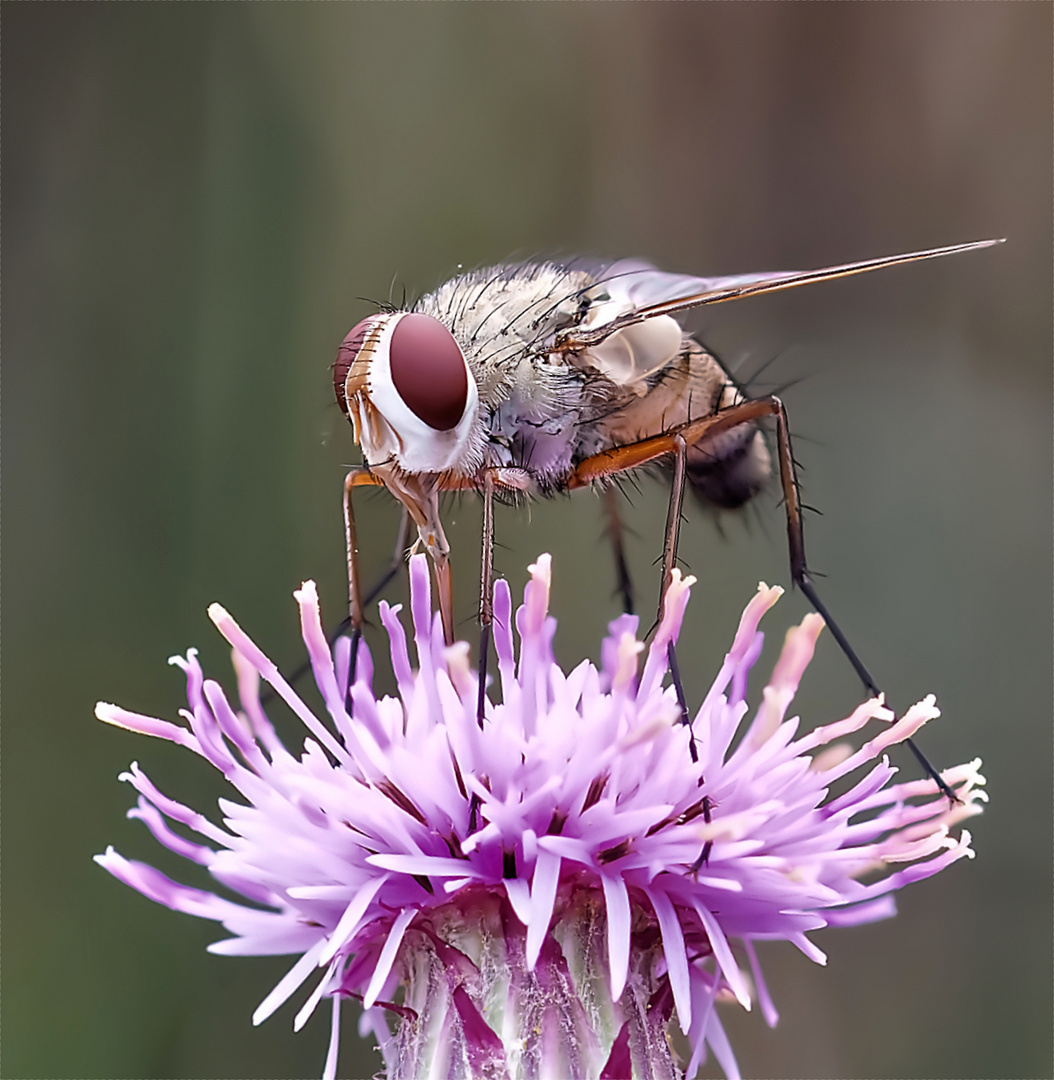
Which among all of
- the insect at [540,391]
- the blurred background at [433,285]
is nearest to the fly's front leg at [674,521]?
the insect at [540,391]

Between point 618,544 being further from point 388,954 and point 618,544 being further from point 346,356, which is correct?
point 388,954

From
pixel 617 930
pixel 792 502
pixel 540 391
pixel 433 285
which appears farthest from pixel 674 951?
pixel 433 285

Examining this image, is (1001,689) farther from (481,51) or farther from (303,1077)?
(481,51)

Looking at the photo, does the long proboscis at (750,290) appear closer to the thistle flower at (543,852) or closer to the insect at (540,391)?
the insect at (540,391)

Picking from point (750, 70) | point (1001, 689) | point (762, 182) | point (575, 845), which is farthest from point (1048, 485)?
point (575, 845)

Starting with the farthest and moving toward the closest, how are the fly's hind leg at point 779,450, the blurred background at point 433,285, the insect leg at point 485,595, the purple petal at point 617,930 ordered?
the blurred background at point 433,285 → the fly's hind leg at point 779,450 → the insect leg at point 485,595 → the purple petal at point 617,930

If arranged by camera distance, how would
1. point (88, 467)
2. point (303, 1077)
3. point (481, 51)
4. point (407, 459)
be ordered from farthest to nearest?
point (481, 51)
point (88, 467)
point (303, 1077)
point (407, 459)

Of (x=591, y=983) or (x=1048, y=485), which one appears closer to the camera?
(x=591, y=983)
